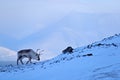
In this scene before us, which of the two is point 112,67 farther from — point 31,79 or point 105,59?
point 31,79

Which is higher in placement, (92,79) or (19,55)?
(19,55)

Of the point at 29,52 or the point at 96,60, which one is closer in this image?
the point at 96,60

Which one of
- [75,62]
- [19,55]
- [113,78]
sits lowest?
[113,78]

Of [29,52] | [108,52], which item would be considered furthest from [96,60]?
[29,52]

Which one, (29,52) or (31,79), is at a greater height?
(29,52)

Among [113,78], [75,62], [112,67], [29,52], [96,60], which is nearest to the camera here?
[113,78]

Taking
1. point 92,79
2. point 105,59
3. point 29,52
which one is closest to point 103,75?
point 92,79

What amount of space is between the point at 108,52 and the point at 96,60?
8.55 feet

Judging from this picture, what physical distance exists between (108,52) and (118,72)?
6567 mm

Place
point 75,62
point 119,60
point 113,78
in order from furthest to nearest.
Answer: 1. point 75,62
2. point 119,60
3. point 113,78

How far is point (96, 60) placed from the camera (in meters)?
22.3

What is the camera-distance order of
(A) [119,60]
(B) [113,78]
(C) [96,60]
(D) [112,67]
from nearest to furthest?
1. (B) [113,78]
2. (D) [112,67]
3. (A) [119,60]
4. (C) [96,60]

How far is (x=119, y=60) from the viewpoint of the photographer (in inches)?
821

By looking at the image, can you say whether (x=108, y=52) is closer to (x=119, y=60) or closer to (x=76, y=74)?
(x=119, y=60)
